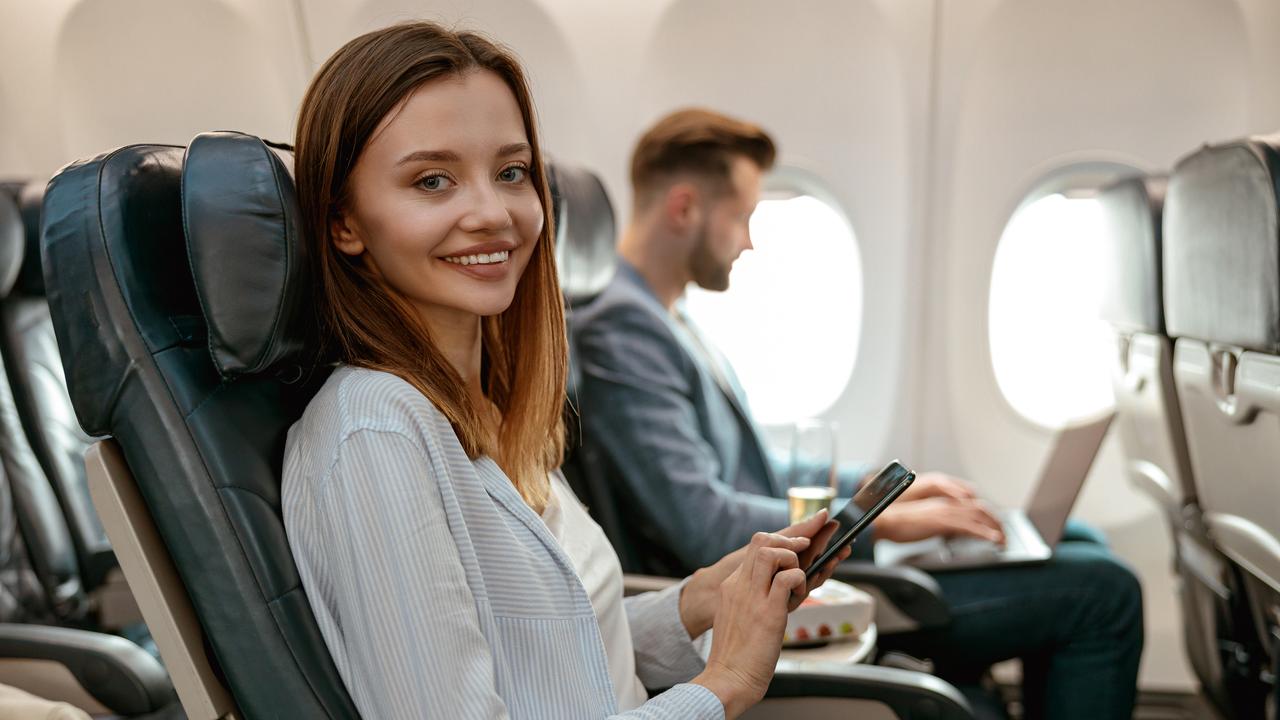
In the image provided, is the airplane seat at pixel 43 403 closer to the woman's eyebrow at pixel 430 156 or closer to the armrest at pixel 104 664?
the armrest at pixel 104 664

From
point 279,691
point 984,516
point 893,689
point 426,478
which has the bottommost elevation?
point 984,516

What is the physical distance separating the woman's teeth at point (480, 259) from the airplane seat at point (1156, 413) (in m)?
1.75

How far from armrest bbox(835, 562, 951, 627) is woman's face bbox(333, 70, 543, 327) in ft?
4.17

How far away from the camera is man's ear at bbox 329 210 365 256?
1.21m

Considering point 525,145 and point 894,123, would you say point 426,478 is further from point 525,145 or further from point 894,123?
point 894,123

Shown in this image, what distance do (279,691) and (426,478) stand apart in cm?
26

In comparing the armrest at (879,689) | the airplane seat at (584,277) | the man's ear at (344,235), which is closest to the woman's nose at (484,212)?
the man's ear at (344,235)

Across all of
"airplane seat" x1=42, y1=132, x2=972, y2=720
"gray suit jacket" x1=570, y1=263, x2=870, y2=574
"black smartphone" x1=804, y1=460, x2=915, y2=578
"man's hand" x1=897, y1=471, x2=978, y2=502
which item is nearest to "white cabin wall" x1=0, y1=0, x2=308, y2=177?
"gray suit jacket" x1=570, y1=263, x2=870, y2=574

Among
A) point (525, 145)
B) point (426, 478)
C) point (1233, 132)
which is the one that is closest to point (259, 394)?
point (426, 478)

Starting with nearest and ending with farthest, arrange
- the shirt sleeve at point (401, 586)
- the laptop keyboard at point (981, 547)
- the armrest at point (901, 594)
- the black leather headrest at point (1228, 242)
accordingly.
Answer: the shirt sleeve at point (401, 586)
the black leather headrest at point (1228, 242)
the armrest at point (901, 594)
the laptop keyboard at point (981, 547)

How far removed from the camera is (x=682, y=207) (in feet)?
9.08

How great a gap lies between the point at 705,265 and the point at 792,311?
4.64ft

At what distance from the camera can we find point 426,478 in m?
1.04

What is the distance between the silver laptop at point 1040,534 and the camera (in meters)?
2.55
